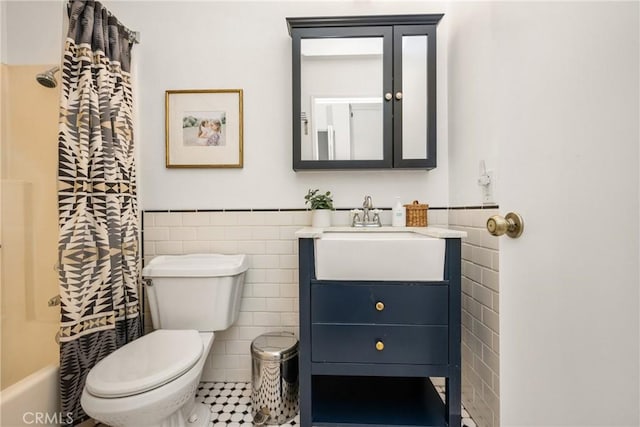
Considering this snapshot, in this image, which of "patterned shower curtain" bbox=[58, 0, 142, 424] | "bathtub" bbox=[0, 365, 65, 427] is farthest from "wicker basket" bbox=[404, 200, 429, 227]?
"bathtub" bbox=[0, 365, 65, 427]

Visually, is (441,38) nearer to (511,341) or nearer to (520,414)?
(511,341)

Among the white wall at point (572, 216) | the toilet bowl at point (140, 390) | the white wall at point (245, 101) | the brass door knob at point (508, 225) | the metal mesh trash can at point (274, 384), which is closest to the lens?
the white wall at point (572, 216)

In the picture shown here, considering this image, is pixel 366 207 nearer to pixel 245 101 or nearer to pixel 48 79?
pixel 245 101

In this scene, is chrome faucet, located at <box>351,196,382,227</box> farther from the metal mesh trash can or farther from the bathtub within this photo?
the bathtub

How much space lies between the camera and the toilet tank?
1.37 meters

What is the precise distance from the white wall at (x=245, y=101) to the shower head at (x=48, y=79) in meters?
0.36

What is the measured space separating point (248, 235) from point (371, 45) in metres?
1.21

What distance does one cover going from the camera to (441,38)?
61.4 inches

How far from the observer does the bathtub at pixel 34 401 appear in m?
0.99

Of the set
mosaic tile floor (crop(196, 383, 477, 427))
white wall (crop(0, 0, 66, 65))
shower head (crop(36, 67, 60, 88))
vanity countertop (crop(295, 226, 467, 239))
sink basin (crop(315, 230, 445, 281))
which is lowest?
mosaic tile floor (crop(196, 383, 477, 427))

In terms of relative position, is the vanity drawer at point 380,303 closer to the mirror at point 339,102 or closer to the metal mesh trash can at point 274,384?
the metal mesh trash can at point 274,384

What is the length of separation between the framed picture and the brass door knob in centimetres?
131

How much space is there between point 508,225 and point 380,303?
57cm

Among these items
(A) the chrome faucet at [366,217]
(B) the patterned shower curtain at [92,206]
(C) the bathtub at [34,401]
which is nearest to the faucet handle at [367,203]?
(A) the chrome faucet at [366,217]
